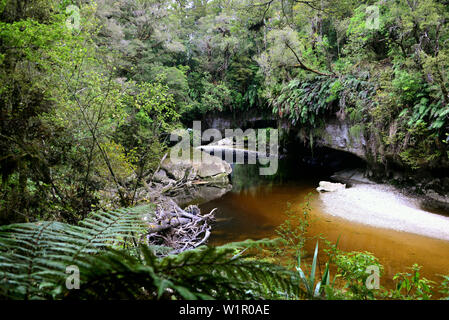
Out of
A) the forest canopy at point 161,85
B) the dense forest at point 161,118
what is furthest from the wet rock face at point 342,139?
the forest canopy at point 161,85

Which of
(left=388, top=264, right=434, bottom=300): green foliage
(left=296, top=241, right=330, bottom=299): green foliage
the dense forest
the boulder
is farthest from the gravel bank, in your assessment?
(left=296, top=241, right=330, bottom=299): green foliage

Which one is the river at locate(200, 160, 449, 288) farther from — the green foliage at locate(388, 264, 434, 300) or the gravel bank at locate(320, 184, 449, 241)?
the green foliage at locate(388, 264, 434, 300)

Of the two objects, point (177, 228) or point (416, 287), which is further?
point (177, 228)

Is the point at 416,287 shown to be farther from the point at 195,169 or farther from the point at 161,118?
the point at 195,169

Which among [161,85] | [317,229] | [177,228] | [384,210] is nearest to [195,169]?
[177,228]

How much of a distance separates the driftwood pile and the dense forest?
0.42 meters

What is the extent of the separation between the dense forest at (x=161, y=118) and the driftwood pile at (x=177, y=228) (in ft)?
1.38

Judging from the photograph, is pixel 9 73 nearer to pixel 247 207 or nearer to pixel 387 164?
pixel 247 207

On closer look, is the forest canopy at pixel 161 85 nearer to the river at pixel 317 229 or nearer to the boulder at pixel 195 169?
the boulder at pixel 195 169

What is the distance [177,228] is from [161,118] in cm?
313

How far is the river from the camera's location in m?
4.57

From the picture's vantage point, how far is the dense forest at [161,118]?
2.74ft

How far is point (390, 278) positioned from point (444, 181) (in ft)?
19.3

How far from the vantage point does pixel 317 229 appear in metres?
6.07
